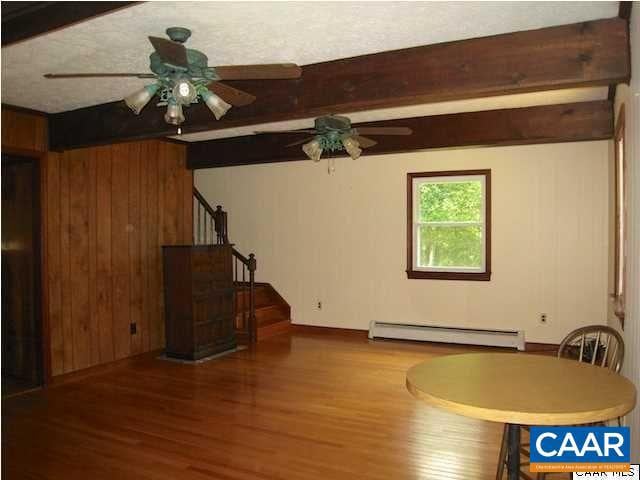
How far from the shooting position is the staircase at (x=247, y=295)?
6715 mm

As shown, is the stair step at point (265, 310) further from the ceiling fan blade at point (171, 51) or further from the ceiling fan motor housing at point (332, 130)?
the ceiling fan blade at point (171, 51)

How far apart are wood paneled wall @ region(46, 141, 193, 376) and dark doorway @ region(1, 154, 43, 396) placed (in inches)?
5.0

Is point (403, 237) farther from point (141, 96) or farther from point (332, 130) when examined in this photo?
point (141, 96)

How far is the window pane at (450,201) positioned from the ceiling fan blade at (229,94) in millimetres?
4073

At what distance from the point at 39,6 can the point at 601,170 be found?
18.3 feet

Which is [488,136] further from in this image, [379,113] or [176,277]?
[176,277]

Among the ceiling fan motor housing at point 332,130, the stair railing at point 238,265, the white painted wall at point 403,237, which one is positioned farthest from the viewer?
the stair railing at point 238,265

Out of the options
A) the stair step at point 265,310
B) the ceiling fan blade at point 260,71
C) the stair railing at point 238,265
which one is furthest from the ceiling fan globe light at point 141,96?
the stair step at point 265,310

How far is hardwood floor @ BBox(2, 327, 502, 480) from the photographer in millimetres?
3082

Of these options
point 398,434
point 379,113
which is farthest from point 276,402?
point 379,113

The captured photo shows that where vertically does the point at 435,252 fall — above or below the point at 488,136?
below

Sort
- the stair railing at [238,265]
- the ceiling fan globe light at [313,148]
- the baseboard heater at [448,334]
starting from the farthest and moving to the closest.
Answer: the stair railing at [238,265] < the baseboard heater at [448,334] < the ceiling fan globe light at [313,148]

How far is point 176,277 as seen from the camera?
19.1ft

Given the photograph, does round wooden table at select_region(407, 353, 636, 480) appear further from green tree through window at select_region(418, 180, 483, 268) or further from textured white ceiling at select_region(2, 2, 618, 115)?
green tree through window at select_region(418, 180, 483, 268)
